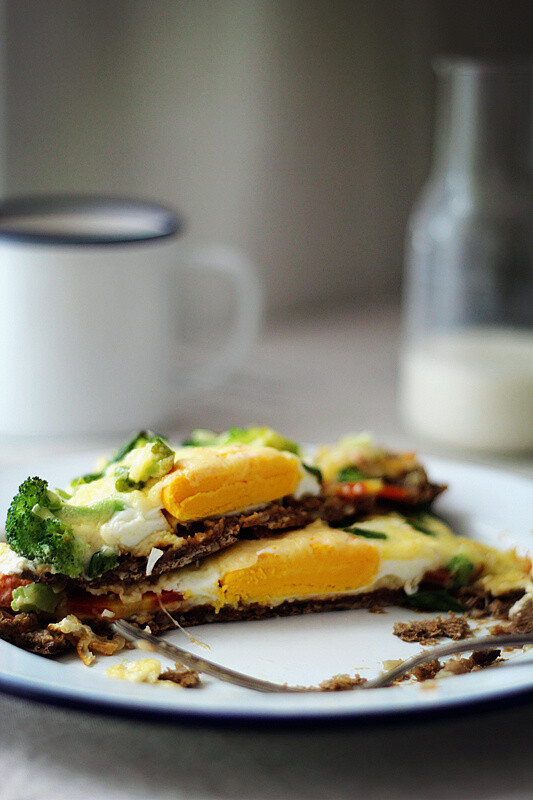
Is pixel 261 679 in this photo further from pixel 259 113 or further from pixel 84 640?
pixel 259 113

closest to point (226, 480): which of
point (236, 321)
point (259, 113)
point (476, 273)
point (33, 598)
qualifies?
point (33, 598)

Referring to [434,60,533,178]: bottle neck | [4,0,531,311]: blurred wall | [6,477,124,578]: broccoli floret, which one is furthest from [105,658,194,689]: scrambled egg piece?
[4,0,531,311]: blurred wall

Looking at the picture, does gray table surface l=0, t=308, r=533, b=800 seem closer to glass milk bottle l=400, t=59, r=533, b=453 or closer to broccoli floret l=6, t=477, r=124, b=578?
broccoli floret l=6, t=477, r=124, b=578

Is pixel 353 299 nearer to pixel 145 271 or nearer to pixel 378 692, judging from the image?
pixel 145 271

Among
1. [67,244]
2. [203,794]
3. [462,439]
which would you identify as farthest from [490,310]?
[203,794]

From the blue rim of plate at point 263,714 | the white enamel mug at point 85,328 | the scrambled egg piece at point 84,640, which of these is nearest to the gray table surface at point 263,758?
the blue rim of plate at point 263,714
